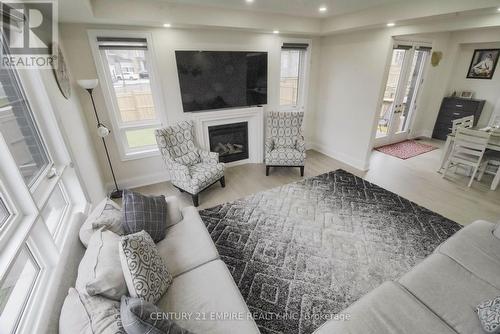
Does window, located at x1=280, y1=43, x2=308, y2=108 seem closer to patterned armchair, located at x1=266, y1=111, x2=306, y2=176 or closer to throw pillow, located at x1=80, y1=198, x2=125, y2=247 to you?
patterned armchair, located at x1=266, y1=111, x2=306, y2=176

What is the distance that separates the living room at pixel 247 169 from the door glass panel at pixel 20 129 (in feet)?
0.05

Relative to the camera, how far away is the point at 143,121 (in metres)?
3.47

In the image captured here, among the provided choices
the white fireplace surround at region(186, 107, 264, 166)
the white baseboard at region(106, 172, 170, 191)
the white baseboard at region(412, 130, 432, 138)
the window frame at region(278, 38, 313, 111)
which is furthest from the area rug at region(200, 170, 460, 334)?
the white baseboard at region(412, 130, 432, 138)

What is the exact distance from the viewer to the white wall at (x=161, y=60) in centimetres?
281

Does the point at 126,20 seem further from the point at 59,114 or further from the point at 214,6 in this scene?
the point at 59,114

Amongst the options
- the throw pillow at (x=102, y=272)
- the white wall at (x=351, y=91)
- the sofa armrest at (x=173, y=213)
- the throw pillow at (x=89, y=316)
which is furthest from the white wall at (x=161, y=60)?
the throw pillow at (x=89, y=316)

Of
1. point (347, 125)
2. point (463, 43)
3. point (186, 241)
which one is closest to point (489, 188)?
point (347, 125)

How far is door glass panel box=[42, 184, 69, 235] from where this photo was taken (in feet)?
6.21

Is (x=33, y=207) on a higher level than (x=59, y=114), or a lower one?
lower

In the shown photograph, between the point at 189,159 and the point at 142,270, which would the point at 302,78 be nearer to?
the point at 189,159

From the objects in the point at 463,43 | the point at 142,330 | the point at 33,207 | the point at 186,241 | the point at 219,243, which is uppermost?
the point at 463,43

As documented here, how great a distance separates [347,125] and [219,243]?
326cm

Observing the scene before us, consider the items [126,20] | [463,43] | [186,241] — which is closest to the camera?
[186,241]

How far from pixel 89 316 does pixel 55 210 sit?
5.13 feet
